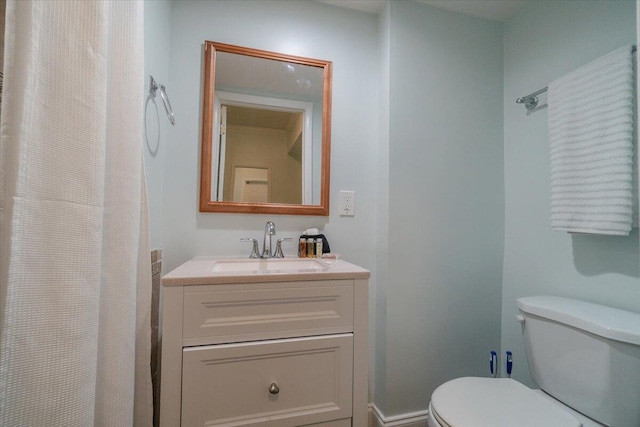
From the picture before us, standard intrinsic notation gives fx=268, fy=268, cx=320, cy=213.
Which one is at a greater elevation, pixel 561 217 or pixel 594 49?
pixel 594 49

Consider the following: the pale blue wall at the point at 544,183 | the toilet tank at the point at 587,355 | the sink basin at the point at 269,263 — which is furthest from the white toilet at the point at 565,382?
the sink basin at the point at 269,263

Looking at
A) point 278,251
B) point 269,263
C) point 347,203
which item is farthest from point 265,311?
point 347,203

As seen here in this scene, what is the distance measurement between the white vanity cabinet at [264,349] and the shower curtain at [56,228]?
0.69ft

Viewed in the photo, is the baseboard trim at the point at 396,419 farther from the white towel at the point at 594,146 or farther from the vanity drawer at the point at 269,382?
the white towel at the point at 594,146

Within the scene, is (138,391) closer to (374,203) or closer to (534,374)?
(374,203)

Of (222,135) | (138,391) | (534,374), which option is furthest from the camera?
A: (222,135)

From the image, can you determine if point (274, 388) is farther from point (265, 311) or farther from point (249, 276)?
point (249, 276)

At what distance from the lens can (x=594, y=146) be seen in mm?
1054

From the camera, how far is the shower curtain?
44cm

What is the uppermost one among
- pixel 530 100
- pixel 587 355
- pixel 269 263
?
pixel 530 100

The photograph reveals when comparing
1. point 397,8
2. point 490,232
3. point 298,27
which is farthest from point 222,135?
point 490,232

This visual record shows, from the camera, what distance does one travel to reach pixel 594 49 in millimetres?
1144

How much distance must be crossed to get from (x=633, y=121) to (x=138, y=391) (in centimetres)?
187

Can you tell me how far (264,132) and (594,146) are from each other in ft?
4.58
